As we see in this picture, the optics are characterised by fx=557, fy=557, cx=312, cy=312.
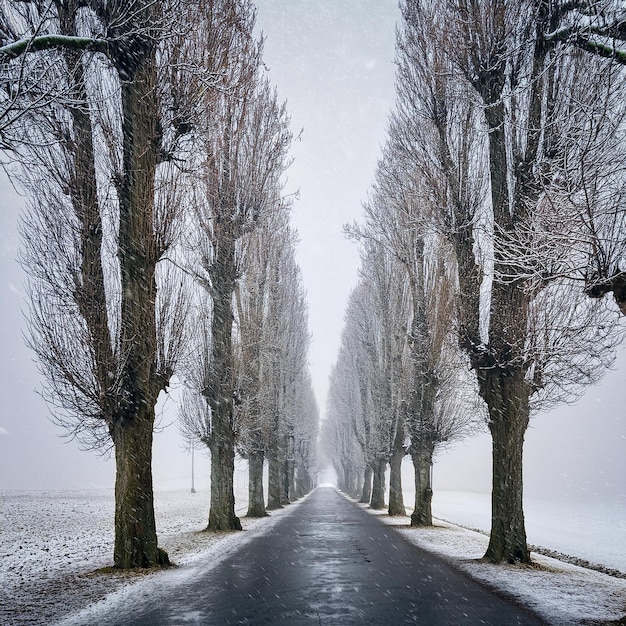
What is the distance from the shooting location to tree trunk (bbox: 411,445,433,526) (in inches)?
737

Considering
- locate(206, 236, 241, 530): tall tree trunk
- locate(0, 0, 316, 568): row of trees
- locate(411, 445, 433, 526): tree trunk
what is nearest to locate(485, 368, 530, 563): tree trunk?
locate(0, 0, 316, 568): row of trees

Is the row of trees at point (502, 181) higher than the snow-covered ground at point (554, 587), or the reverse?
the row of trees at point (502, 181)

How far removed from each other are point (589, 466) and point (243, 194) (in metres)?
90.1

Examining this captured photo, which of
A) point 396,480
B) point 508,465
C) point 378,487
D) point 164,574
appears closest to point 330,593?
point 164,574

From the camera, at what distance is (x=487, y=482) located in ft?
309

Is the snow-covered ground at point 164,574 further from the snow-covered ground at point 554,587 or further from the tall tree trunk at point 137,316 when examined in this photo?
the tall tree trunk at point 137,316

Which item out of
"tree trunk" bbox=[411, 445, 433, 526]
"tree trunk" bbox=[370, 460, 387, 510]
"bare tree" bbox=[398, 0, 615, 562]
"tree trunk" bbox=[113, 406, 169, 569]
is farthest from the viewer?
"tree trunk" bbox=[370, 460, 387, 510]

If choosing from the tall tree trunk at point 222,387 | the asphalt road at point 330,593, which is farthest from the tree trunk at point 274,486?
the asphalt road at point 330,593

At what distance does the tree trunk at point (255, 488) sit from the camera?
22625mm

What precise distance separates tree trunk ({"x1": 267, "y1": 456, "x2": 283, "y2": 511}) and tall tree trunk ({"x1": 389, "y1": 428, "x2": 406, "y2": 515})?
6615 mm

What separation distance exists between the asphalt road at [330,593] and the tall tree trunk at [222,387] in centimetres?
430

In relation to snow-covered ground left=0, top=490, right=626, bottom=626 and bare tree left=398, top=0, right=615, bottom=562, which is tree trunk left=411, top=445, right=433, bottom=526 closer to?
snow-covered ground left=0, top=490, right=626, bottom=626

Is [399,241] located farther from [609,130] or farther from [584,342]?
[609,130]

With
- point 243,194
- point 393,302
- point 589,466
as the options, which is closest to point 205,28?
point 243,194
